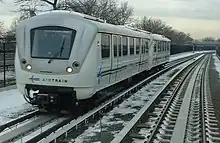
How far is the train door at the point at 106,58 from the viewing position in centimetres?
1226

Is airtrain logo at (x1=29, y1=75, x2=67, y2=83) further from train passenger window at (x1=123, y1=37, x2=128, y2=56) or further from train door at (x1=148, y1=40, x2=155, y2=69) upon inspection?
train door at (x1=148, y1=40, x2=155, y2=69)

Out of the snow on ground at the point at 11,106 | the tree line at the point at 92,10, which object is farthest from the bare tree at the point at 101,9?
the snow on ground at the point at 11,106

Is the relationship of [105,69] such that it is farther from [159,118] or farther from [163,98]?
[163,98]

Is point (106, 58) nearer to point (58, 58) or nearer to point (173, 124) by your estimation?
point (58, 58)

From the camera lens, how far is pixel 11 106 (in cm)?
1234

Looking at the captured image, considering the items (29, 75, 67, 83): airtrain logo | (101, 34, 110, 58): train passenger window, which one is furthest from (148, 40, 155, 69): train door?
(29, 75, 67, 83): airtrain logo

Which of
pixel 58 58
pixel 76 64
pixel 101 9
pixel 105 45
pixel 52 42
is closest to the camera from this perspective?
pixel 76 64

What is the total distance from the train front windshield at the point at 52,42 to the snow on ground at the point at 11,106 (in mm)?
1776

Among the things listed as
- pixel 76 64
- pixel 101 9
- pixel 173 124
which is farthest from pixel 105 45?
pixel 101 9

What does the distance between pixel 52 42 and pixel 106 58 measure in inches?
90.2

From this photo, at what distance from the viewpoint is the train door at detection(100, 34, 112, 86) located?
1226 cm

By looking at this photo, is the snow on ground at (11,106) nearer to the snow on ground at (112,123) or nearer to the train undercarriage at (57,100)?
the train undercarriage at (57,100)

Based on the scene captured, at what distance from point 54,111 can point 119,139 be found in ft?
13.9

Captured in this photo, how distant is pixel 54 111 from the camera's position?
1184 cm
